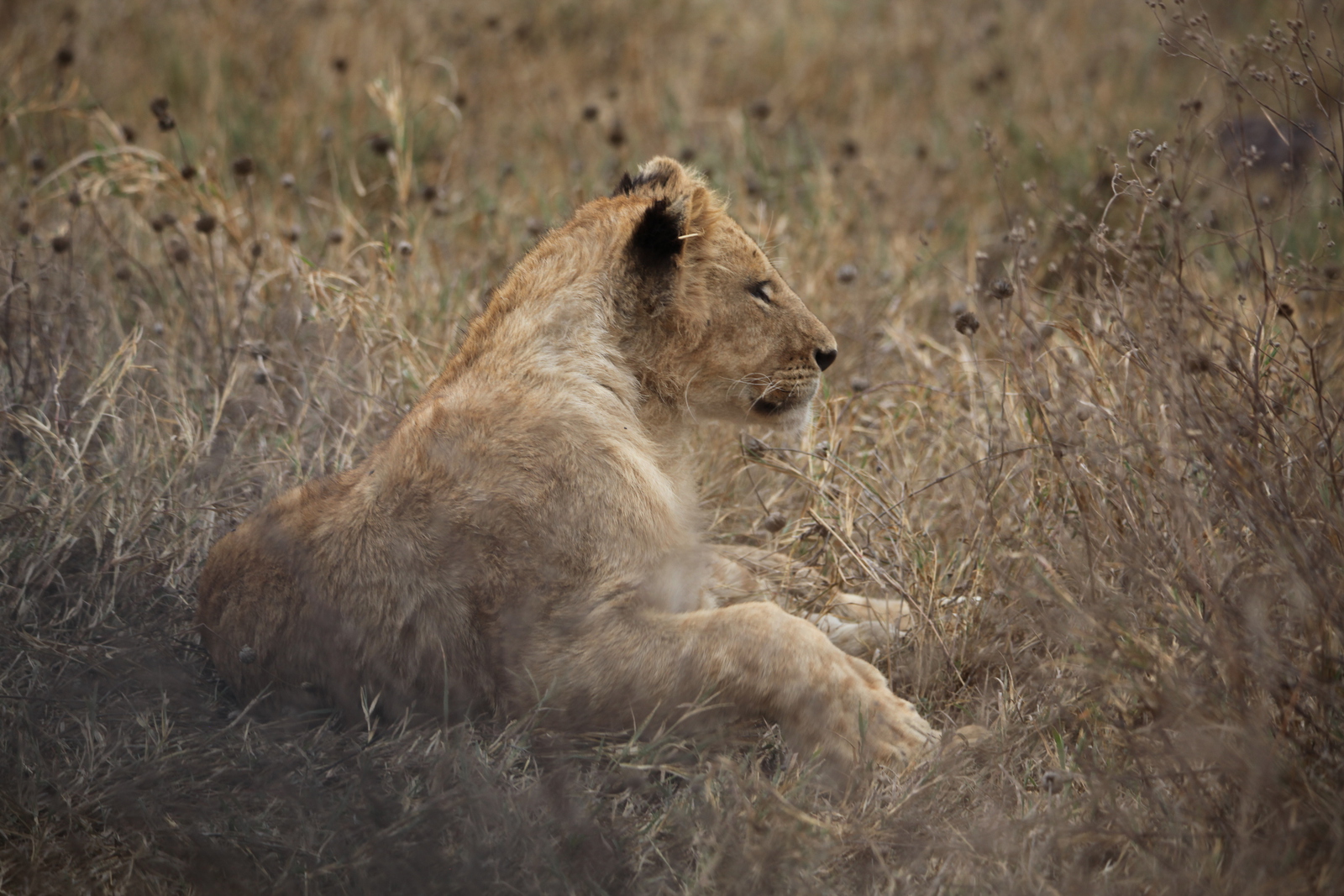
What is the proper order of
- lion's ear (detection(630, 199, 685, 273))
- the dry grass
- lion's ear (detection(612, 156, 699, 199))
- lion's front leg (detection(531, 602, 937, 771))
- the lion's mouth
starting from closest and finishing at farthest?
1. the dry grass
2. lion's front leg (detection(531, 602, 937, 771))
3. lion's ear (detection(630, 199, 685, 273))
4. the lion's mouth
5. lion's ear (detection(612, 156, 699, 199))

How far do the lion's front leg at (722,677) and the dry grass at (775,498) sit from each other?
118 mm

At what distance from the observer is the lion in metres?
2.81

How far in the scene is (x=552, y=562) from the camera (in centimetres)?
283

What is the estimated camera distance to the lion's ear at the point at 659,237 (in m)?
3.14

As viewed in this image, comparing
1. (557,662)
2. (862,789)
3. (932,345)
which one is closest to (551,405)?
(557,662)

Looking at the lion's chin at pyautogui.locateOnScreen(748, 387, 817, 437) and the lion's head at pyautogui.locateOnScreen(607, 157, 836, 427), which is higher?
the lion's head at pyautogui.locateOnScreen(607, 157, 836, 427)

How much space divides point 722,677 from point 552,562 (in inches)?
20.1

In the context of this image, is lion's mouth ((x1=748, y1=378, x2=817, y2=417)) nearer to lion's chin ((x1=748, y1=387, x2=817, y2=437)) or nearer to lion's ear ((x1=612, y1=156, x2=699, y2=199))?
lion's chin ((x1=748, y1=387, x2=817, y2=437))

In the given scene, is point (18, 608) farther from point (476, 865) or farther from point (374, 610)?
point (476, 865)

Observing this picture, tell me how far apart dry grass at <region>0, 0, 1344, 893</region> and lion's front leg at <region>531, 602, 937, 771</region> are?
118 millimetres

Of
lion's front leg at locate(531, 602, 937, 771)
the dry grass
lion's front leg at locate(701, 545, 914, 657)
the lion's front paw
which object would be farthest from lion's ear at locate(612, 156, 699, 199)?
the lion's front paw

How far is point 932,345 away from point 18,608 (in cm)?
359

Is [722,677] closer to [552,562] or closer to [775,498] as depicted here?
[552,562]

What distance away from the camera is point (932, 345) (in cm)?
496
